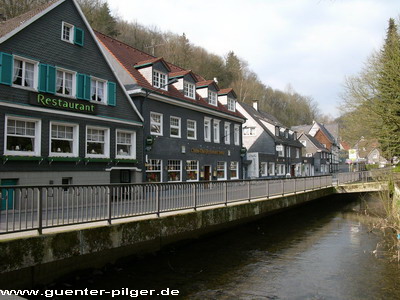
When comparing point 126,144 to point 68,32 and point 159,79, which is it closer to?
point 159,79

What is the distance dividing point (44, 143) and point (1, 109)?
2183mm

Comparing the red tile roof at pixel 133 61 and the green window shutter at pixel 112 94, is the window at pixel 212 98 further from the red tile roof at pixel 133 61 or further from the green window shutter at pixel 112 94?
the green window shutter at pixel 112 94

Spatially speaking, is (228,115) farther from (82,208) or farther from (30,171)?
(82,208)

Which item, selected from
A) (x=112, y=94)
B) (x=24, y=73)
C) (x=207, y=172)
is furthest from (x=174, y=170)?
(x=24, y=73)

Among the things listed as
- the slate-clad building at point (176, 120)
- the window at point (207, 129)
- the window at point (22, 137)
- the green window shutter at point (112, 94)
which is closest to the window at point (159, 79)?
the slate-clad building at point (176, 120)

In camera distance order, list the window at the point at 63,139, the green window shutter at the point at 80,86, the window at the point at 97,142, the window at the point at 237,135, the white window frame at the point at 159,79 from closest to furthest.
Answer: the window at the point at 63,139 < the green window shutter at the point at 80,86 < the window at the point at 97,142 < the white window frame at the point at 159,79 < the window at the point at 237,135

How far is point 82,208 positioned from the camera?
27.6 ft

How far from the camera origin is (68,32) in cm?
1620

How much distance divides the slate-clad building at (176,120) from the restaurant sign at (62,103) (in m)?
3.72

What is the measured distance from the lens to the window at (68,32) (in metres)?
15.9

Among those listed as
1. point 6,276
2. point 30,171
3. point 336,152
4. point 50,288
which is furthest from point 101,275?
point 336,152

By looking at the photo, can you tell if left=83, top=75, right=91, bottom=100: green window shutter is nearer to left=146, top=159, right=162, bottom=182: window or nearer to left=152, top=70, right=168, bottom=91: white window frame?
left=152, top=70, right=168, bottom=91: white window frame

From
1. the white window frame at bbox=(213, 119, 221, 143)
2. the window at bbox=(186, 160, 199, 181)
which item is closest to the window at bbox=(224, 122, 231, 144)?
the white window frame at bbox=(213, 119, 221, 143)

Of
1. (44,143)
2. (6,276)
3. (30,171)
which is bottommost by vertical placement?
(6,276)
